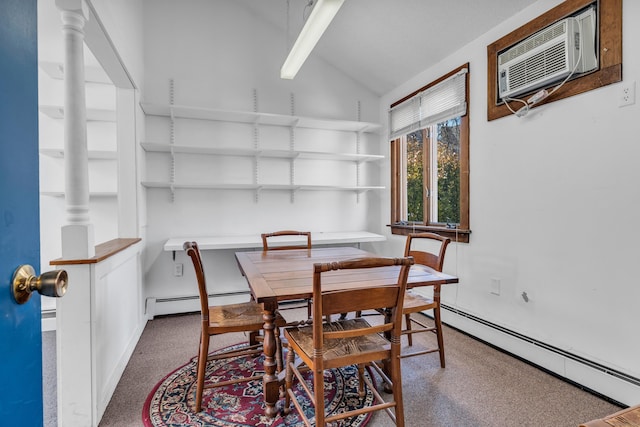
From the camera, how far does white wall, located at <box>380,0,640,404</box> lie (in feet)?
5.80

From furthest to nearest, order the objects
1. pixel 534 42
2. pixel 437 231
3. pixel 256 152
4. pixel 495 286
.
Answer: pixel 256 152, pixel 437 231, pixel 495 286, pixel 534 42

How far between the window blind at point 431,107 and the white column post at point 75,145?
105 inches

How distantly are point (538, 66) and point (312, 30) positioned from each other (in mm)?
1492

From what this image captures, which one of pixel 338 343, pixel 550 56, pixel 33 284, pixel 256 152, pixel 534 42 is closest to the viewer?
pixel 33 284

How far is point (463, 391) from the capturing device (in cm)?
192

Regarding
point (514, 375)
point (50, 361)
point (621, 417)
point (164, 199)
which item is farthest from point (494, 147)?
point (50, 361)

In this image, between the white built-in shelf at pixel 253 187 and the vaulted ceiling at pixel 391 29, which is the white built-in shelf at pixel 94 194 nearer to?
the white built-in shelf at pixel 253 187

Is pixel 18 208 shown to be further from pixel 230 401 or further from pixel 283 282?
pixel 230 401

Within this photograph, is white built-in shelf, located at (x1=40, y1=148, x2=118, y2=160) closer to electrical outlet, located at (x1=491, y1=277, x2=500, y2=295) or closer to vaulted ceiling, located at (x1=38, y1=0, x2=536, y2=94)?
vaulted ceiling, located at (x1=38, y1=0, x2=536, y2=94)

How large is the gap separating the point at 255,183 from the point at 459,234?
81.7 inches

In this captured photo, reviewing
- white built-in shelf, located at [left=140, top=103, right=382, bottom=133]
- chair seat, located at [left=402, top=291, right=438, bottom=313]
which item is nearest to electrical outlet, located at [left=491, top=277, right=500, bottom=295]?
chair seat, located at [left=402, top=291, right=438, bottom=313]

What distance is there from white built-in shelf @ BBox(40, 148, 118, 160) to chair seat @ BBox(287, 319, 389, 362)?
91.5 inches

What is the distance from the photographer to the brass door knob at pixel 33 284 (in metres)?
0.66

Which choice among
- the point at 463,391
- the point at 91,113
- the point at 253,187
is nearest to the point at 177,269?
the point at 253,187
